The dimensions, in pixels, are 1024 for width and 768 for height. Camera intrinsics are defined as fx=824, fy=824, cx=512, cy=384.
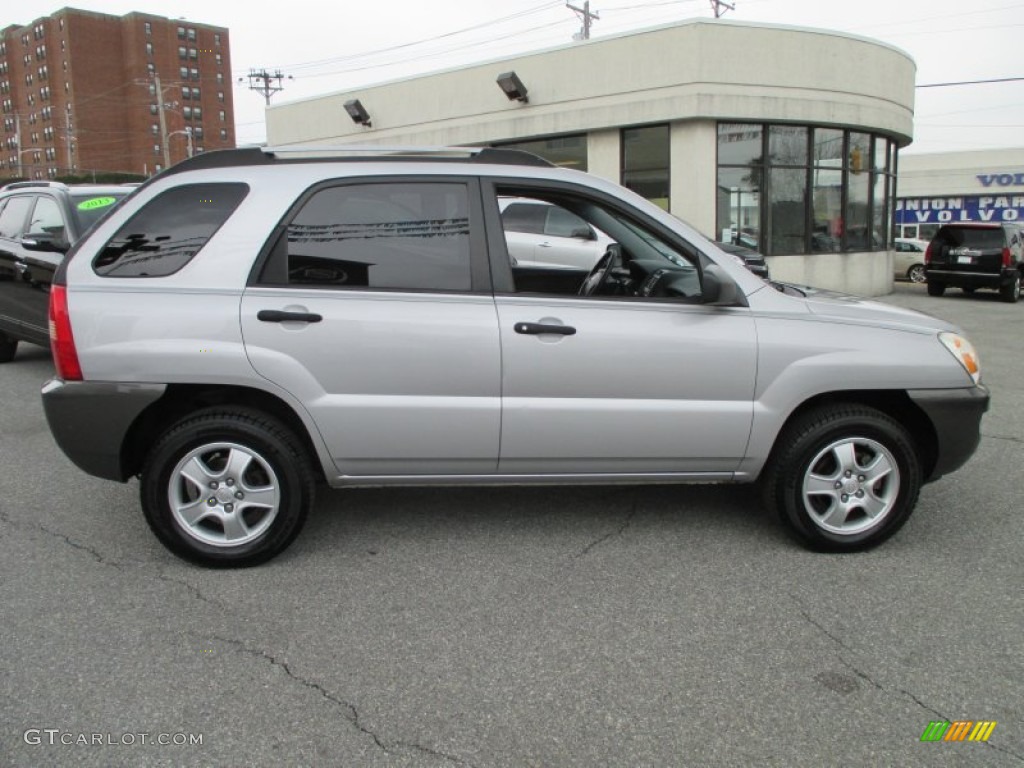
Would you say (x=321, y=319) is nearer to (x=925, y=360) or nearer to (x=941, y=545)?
(x=925, y=360)

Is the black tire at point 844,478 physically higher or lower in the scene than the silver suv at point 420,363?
lower

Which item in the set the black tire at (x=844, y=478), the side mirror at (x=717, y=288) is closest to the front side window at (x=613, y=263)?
the side mirror at (x=717, y=288)

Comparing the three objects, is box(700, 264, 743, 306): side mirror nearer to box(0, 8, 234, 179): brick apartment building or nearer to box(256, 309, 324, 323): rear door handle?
box(256, 309, 324, 323): rear door handle

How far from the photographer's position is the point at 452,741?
2541 mm

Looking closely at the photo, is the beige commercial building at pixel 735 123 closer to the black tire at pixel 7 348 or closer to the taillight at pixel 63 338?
the black tire at pixel 7 348

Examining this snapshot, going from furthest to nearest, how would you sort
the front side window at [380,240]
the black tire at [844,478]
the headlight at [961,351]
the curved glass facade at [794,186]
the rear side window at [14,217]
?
the curved glass facade at [794,186]
the rear side window at [14,217]
the headlight at [961,351]
the black tire at [844,478]
the front side window at [380,240]

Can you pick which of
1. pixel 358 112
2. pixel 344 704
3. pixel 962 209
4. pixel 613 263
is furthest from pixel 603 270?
pixel 962 209

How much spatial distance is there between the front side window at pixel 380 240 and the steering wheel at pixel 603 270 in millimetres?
993

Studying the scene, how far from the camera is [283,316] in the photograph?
11.8 feet

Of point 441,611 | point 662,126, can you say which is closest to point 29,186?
point 441,611

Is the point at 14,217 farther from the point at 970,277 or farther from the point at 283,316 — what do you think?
the point at 970,277

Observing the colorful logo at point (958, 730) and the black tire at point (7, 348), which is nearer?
the colorful logo at point (958, 730)

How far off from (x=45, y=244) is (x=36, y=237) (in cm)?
19

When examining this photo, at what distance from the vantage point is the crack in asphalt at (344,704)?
249cm
